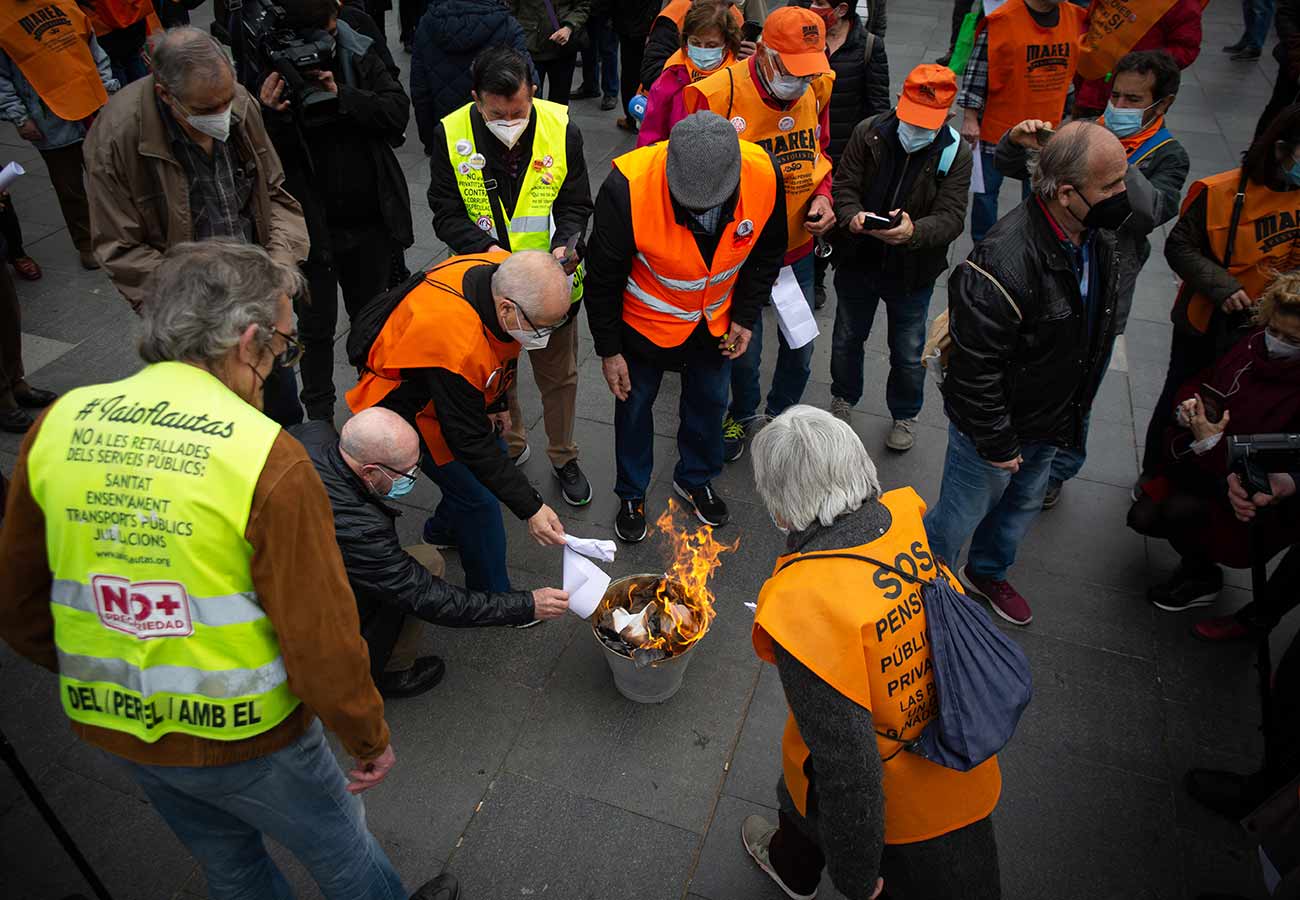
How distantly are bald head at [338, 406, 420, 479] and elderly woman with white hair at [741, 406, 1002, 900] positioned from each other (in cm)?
118

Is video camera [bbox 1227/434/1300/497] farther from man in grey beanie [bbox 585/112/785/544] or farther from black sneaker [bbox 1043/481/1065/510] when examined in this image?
man in grey beanie [bbox 585/112/785/544]

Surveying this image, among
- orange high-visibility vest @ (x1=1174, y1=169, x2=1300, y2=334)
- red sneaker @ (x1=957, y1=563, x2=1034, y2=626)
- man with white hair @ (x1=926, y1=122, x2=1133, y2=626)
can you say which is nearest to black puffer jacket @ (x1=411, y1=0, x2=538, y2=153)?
man with white hair @ (x1=926, y1=122, x2=1133, y2=626)

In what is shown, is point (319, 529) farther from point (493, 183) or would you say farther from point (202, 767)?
point (493, 183)

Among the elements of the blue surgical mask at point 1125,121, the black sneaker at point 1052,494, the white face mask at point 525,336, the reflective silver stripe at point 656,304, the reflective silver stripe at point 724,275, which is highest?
the blue surgical mask at point 1125,121

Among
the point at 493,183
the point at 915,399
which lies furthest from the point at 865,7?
the point at 493,183

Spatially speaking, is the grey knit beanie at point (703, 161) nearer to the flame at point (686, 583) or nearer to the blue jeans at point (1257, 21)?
the flame at point (686, 583)

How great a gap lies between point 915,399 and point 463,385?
283 centimetres

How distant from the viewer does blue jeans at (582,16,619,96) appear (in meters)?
8.87

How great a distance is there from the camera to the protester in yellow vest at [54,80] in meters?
5.58

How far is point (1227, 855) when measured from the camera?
3.27 metres

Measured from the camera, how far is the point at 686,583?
164 inches

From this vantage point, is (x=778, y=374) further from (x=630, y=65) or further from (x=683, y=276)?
(x=630, y=65)

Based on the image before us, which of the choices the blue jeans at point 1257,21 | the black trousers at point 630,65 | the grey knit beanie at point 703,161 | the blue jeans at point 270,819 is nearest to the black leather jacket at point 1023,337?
the grey knit beanie at point 703,161

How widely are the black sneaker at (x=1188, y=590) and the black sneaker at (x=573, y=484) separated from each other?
9.36ft
